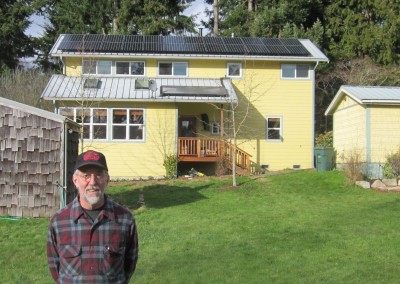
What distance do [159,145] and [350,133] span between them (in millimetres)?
7701

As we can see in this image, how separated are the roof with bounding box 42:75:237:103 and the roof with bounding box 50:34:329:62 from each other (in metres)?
Answer: 1.40

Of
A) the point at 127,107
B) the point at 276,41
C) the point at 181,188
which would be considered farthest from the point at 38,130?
the point at 276,41

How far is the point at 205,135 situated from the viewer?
23969mm

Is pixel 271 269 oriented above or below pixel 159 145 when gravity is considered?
below

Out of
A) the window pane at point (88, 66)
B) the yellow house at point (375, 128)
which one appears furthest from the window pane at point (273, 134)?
the window pane at point (88, 66)

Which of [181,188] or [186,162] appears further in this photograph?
[186,162]

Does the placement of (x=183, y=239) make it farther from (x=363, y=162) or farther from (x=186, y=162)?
(x=186, y=162)

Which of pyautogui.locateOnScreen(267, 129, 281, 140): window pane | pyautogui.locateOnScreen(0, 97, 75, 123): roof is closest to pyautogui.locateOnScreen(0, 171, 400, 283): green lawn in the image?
pyautogui.locateOnScreen(0, 97, 75, 123): roof

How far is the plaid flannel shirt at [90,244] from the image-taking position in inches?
123

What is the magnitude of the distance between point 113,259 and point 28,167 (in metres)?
10.2

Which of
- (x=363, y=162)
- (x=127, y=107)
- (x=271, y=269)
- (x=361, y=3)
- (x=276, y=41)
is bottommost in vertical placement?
(x=271, y=269)

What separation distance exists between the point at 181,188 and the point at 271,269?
32.9ft

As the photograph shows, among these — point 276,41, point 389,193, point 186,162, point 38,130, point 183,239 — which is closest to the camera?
point 183,239

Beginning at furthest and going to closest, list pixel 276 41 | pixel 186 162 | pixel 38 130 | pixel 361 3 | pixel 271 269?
pixel 361 3
pixel 276 41
pixel 186 162
pixel 38 130
pixel 271 269
